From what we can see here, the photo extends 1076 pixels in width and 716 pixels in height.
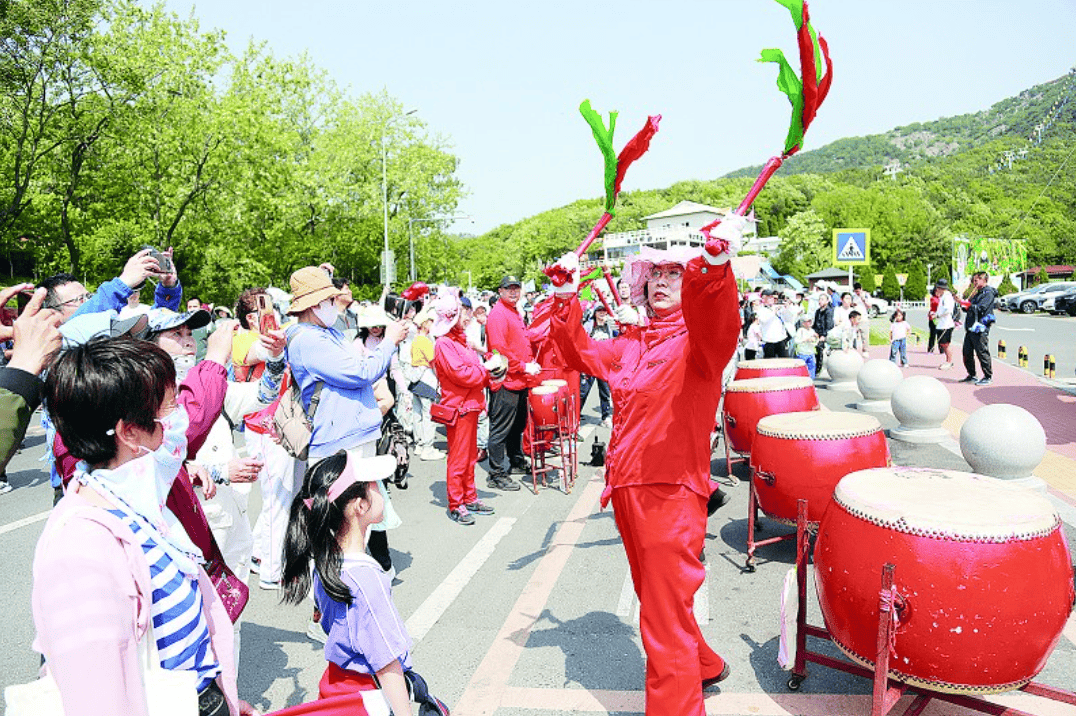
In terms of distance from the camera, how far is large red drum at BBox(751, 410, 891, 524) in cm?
496

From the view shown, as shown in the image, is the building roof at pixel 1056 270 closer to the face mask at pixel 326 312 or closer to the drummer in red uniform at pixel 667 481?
the drummer in red uniform at pixel 667 481

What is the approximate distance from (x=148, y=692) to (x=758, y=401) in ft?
20.3

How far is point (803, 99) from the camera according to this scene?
2.62 metres

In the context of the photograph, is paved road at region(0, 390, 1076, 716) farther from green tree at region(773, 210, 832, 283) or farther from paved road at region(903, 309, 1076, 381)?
green tree at region(773, 210, 832, 283)

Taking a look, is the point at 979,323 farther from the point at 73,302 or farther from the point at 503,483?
the point at 73,302

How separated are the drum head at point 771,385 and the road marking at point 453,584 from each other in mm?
2561

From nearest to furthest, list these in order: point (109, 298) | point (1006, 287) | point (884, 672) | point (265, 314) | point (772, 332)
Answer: point (884, 672)
point (109, 298)
point (265, 314)
point (772, 332)
point (1006, 287)

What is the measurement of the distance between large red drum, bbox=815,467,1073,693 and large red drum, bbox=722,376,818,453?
12.1 feet

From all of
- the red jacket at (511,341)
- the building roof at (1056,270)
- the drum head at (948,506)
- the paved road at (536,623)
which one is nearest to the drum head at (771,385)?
the paved road at (536,623)

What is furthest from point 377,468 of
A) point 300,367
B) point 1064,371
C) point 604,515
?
point 1064,371

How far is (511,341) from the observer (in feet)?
26.2

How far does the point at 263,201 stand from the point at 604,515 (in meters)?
22.7

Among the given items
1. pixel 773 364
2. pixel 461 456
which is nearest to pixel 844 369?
pixel 773 364

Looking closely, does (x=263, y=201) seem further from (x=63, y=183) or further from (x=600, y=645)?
(x=600, y=645)
